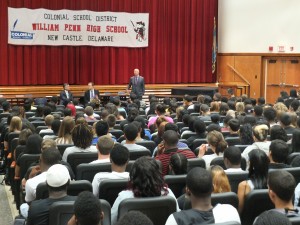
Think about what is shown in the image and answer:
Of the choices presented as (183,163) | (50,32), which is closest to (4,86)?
(50,32)

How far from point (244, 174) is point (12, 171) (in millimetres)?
3801

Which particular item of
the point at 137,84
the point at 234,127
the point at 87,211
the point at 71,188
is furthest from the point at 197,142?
the point at 137,84

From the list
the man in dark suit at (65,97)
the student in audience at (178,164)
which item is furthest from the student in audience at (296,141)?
the man in dark suit at (65,97)

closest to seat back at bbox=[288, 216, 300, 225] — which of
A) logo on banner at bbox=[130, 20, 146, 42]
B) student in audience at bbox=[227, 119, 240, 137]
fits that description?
student in audience at bbox=[227, 119, 240, 137]

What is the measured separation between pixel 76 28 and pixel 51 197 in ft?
48.7

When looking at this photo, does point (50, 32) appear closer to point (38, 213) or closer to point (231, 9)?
point (231, 9)

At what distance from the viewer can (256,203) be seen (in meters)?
4.02

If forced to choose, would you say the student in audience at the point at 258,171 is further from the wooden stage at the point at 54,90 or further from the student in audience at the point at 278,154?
the wooden stage at the point at 54,90

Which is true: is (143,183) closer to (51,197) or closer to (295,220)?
(51,197)

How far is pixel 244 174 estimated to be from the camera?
465 cm

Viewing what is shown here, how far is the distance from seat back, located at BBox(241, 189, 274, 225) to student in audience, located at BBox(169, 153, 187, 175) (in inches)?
31.6

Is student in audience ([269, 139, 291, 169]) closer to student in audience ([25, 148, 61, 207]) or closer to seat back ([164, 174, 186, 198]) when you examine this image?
seat back ([164, 174, 186, 198])

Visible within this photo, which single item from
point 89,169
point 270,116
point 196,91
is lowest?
point 89,169

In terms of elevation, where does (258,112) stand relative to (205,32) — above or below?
below
